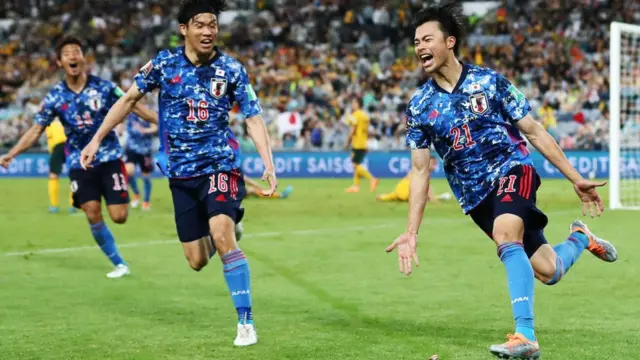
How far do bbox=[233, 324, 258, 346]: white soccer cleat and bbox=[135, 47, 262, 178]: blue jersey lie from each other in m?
1.18

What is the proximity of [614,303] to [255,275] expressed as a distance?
365 cm

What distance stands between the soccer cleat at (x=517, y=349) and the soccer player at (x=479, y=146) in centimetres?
39

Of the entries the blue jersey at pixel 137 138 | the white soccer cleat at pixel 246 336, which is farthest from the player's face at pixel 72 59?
the blue jersey at pixel 137 138

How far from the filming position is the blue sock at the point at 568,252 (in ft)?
22.2

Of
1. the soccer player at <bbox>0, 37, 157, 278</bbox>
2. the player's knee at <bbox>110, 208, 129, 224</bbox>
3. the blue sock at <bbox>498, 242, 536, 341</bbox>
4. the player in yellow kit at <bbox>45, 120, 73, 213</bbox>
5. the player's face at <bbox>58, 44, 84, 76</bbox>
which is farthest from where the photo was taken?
the player in yellow kit at <bbox>45, 120, 73, 213</bbox>

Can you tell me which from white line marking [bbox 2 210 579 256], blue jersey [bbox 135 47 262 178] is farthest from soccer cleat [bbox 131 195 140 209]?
blue jersey [bbox 135 47 262 178]

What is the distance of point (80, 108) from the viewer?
10180 millimetres

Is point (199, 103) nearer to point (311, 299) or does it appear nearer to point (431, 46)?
point (431, 46)

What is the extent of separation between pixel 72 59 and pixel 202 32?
3315 millimetres

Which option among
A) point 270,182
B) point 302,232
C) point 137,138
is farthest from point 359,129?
point 270,182

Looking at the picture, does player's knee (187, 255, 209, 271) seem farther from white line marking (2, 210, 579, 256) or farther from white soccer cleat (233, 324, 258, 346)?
white line marking (2, 210, 579, 256)

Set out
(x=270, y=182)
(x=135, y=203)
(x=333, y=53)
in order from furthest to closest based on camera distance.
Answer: (x=333, y=53) → (x=135, y=203) → (x=270, y=182)

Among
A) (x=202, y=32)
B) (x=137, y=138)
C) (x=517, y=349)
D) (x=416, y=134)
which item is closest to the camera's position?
(x=517, y=349)

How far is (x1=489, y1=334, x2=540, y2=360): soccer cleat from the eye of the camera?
5742 mm
